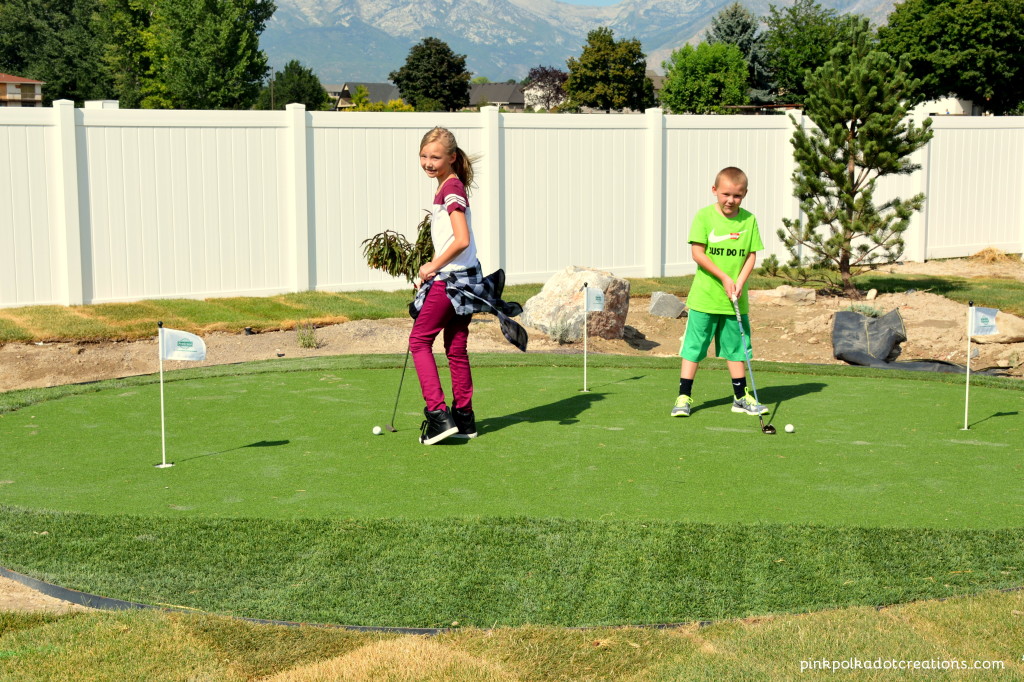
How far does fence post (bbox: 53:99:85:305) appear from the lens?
45.5ft

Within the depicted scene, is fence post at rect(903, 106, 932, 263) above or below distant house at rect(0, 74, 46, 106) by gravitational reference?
below

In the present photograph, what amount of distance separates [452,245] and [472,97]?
606 feet

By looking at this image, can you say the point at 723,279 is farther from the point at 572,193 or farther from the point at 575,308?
the point at 572,193

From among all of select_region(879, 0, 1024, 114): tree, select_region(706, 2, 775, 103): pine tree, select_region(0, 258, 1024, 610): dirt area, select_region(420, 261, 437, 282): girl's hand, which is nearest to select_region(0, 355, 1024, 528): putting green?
select_region(420, 261, 437, 282): girl's hand

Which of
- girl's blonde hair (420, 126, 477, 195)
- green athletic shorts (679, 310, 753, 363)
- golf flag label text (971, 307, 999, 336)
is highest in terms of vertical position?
girl's blonde hair (420, 126, 477, 195)

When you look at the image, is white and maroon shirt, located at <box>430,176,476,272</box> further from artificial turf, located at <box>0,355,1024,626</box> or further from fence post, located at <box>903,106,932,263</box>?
fence post, located at <box>903,106,932,263</box>

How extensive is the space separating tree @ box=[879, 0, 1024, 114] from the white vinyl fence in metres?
34.4

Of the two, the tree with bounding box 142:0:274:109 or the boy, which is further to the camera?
the tree with bounding box 142:0:274:109

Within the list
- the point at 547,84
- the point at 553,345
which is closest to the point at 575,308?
the point at 553,345

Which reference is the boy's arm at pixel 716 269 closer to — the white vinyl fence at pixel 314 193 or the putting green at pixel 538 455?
the putting green at pixel 538 455

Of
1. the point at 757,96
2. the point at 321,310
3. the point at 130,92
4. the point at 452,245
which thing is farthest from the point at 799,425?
the point at 757,96

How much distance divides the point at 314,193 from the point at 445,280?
379 inches

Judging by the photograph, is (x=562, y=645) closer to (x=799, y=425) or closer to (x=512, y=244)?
(x=799, y=425)

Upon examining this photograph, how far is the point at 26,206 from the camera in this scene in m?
13.9
